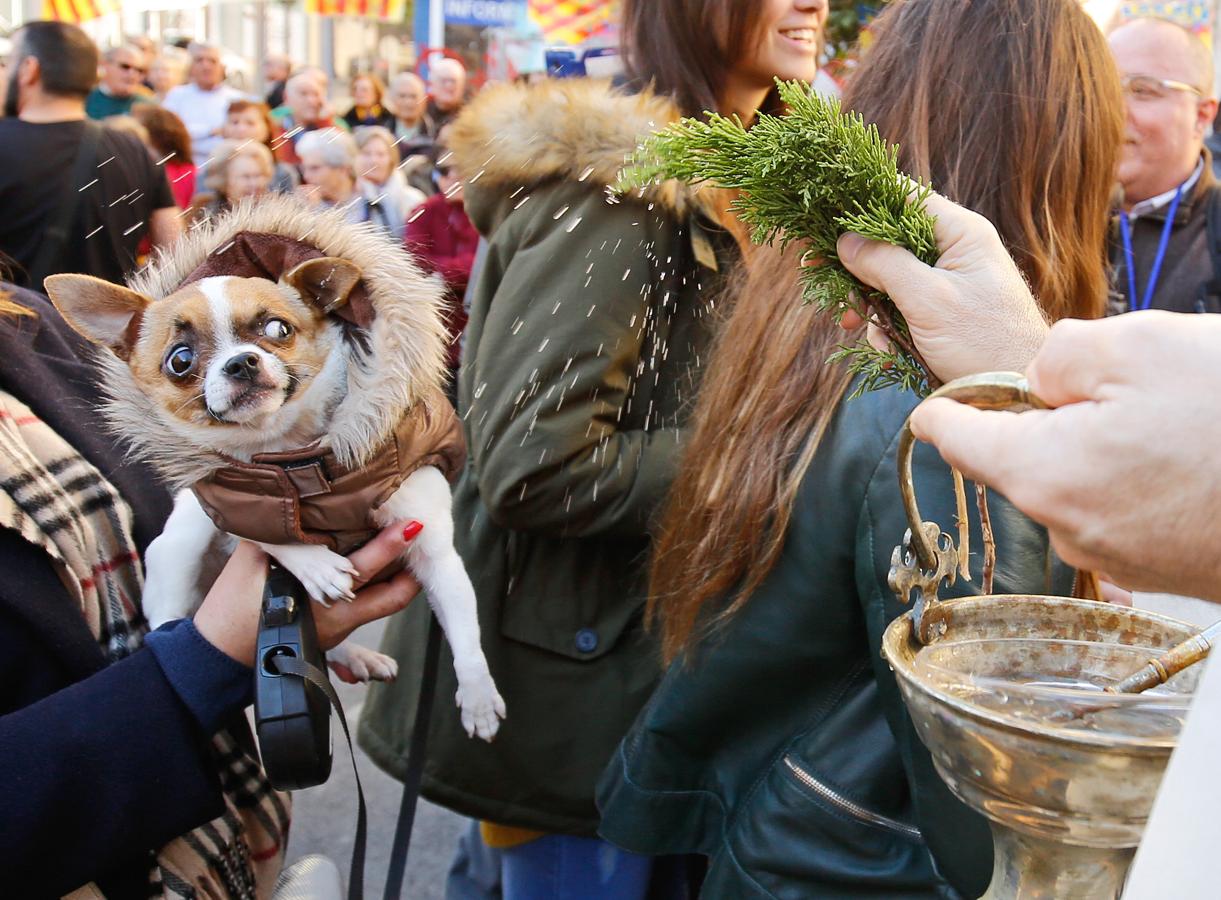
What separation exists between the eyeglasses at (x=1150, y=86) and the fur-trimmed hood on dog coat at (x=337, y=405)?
2731 mm

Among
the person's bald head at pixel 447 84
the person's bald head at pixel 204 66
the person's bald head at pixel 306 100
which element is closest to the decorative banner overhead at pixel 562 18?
the person's bald head at pixel 447 84

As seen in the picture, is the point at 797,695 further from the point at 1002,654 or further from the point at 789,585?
the point at 1002,654

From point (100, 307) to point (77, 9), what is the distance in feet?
21.3

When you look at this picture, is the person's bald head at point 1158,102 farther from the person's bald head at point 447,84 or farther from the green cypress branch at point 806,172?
the person's bald head at point 447,84

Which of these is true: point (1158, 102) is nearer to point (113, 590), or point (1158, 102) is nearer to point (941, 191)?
point (941, 191)

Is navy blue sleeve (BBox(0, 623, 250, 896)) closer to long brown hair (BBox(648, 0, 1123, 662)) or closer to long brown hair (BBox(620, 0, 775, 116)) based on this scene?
long brown hair (BBox(648, 0, 1123, 662))

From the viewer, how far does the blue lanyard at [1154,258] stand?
3221 mm

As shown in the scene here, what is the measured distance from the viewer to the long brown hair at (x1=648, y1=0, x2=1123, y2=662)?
1467 mm

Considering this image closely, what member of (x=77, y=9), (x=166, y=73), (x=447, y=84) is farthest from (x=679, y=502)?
(x=166, y=73)

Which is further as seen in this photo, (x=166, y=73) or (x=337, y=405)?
(x=166, y=73)

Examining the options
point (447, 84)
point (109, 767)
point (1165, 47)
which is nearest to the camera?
point (109, 767)

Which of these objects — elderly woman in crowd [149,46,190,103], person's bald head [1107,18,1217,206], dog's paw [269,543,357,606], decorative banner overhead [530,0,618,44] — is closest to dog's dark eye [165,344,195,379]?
dog's paw [269,543,357,606]

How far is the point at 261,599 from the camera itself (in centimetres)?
142

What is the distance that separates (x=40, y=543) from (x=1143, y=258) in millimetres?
3191
